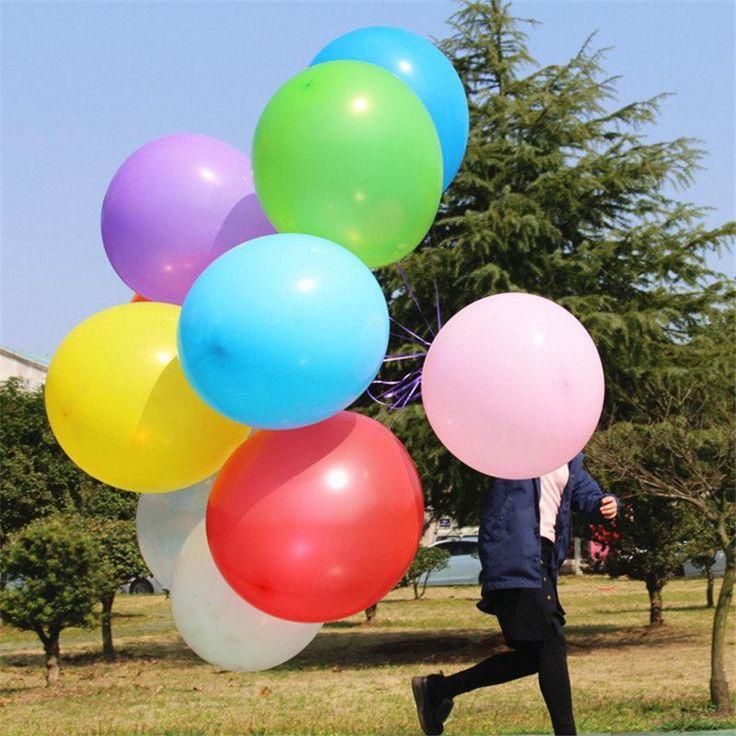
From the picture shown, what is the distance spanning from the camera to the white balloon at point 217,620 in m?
4.08

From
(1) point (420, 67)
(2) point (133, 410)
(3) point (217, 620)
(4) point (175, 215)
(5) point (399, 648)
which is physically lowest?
(5) point (399, 648)

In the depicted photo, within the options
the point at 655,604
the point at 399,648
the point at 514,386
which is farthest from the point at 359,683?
the point at 514,386

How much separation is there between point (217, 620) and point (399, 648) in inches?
399

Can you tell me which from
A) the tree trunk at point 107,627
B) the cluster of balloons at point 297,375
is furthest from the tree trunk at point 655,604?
the cluster of balloons at point 297,375

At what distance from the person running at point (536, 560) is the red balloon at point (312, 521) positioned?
2.21ft

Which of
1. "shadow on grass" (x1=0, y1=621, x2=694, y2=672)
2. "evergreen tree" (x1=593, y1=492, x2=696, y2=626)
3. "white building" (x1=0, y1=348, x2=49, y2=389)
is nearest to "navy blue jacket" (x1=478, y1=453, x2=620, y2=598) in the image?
"shadow on grass" (x1=0, y1=621, x2=694, y2=672)

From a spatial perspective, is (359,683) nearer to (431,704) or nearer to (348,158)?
(431,704)

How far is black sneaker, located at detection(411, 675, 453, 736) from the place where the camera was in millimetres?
4863

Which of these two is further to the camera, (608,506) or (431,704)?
(431,704)

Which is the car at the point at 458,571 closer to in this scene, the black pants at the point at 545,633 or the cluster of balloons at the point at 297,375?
the black pants at the point at 545,633

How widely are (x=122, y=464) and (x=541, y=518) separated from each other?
172 cm

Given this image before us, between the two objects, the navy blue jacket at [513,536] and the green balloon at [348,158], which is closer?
the green balloon at [348,158]

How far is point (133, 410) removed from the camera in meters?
3.83

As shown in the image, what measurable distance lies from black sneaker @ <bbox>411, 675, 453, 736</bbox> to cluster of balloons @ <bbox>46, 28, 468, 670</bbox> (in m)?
0.79
